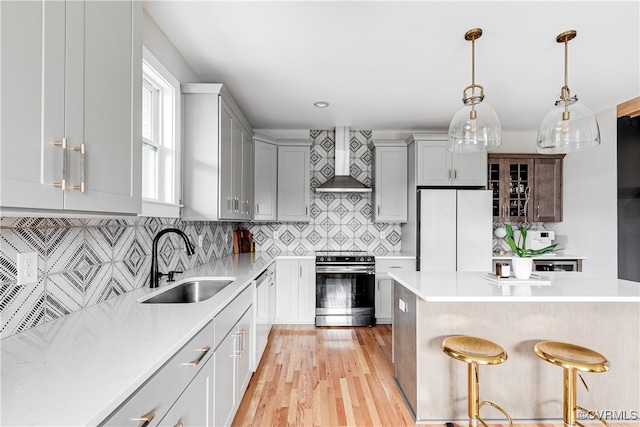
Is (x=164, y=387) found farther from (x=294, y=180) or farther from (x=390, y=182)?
(x=390, y=182)

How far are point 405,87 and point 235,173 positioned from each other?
72.2 inches

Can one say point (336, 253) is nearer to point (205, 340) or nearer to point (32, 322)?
point (205, 340)

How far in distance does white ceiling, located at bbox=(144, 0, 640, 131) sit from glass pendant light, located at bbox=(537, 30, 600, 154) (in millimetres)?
295

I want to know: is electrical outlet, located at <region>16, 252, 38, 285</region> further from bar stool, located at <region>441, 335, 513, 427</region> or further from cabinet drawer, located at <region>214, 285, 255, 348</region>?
bar stool, located at <region>441, 335, 513, 427</region>

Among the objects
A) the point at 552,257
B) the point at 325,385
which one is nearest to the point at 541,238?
the point at 552,257

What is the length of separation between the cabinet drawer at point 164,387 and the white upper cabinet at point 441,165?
11.4 feet

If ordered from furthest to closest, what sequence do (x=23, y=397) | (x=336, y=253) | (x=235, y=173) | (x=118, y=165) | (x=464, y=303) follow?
(x=336, y=253) → (x=235, y=173) → (x=464, y=303) → (x=118, y=165) → (x=23, y=397)

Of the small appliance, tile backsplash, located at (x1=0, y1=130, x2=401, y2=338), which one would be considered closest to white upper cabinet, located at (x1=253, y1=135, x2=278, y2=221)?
tile backsplash, located at (x1=0, y1=130, x2=401, y2=338)

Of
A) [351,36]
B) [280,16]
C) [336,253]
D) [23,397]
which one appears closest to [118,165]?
[23,397]

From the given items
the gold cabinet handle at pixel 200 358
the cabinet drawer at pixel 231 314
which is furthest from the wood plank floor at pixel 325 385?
the gold cabinet handle at pixel 200 358

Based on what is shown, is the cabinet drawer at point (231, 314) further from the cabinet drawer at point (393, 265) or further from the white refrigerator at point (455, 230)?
the white refrigerator at point (455, 230)

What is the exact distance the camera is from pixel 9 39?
80 cm

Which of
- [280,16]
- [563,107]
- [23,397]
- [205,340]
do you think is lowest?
[205,340]

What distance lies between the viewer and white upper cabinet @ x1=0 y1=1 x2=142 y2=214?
817 millimetres
